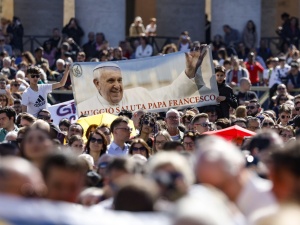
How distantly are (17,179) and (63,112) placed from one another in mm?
13469

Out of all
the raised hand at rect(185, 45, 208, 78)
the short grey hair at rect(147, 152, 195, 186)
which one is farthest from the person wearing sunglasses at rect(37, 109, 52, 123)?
the short grey hair at rect(147, 152, 195, 186)

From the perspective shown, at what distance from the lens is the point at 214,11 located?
34.1 meters

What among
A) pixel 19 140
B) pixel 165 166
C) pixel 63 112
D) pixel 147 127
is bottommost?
pixel 63 112

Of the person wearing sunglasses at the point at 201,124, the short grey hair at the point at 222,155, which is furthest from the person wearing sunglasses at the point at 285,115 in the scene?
the short grey hair at the point at 222,155

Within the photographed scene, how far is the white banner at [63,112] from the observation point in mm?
20862

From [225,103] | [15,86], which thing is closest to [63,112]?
[225,103]

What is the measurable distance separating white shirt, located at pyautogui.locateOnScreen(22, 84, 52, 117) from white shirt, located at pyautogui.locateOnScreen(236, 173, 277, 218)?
11.7 meters

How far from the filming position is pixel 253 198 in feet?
28.0

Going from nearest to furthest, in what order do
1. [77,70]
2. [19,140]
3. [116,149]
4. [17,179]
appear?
[17,179]
[19,140]
[116,149]
[77,70]

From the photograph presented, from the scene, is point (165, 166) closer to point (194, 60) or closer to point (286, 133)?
point (286, 133)

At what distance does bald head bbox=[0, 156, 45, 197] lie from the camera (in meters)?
7.62

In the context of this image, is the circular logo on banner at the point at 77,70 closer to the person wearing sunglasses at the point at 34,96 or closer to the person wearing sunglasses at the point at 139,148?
the person wearing sunglasses at the point at 34,96

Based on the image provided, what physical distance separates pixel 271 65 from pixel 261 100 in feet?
7.10

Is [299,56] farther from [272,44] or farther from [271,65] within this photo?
[272,44]
